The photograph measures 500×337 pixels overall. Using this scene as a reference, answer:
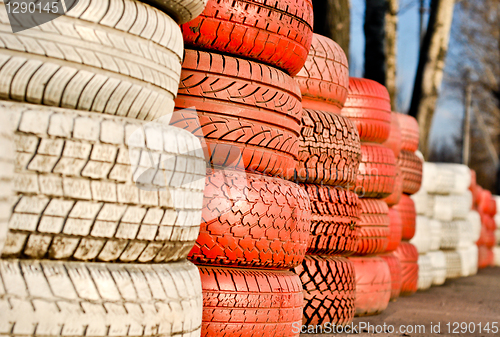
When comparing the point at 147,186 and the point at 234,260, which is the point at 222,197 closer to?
the point at 234,260

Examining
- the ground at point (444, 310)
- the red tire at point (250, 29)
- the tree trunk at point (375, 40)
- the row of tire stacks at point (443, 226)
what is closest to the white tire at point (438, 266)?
the row of tire stacks at point (443, 226)

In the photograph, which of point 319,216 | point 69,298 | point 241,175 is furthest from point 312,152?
point 69,298

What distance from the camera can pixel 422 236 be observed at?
623 centimetres

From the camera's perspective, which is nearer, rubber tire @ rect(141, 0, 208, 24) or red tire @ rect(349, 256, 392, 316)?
rubber tire @ rect(141, 0, 208, 24)

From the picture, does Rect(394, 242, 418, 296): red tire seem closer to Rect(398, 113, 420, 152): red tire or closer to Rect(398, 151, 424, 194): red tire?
Rect(398, 151, 424, 194): red tire

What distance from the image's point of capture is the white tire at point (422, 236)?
6.17 metres

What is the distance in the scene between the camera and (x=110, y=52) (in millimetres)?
1550

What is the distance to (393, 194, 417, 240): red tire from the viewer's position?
17.2 feet

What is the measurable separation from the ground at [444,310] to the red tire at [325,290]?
0.39ft

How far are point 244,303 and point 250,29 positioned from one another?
113 cm

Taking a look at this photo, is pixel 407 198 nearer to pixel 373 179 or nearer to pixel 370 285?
pixel 373 179

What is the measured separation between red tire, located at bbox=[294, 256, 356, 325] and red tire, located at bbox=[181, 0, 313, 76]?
117 centimetres

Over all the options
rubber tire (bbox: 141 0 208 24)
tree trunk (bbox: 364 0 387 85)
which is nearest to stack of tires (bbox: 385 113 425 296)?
rubber tire (bbox: 141 0 208 24)

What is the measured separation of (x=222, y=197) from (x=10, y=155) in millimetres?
963
